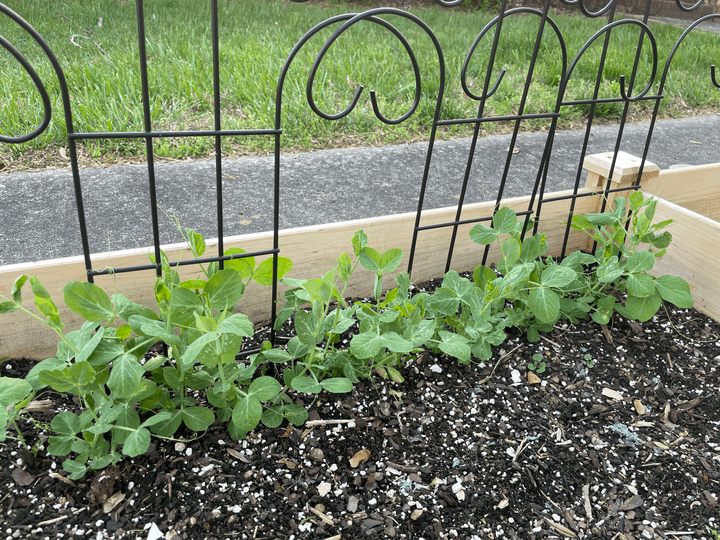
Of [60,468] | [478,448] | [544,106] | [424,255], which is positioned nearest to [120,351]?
[60,468]

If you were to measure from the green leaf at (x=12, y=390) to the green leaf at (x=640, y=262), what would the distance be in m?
1.31

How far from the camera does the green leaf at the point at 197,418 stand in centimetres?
103

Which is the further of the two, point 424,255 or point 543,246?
point 424,255

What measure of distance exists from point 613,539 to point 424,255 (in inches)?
32.5

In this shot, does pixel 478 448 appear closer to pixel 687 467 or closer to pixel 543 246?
pixel 687 467

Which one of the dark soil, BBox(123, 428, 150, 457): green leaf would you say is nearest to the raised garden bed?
the dark soil

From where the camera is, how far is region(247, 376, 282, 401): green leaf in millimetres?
1032

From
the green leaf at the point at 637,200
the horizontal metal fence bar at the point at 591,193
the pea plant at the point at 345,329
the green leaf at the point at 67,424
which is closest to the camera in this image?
the green leaf at the point at 67,424

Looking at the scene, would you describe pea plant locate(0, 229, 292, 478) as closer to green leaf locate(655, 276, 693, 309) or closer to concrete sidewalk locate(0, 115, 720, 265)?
concrete sidewalk locate(0, 115, 720, 265)

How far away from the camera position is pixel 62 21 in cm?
411

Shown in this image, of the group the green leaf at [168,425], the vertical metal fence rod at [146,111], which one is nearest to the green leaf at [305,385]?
the green leaf at [168,425]

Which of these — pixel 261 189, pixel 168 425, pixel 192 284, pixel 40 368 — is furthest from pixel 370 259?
pixel 261 189

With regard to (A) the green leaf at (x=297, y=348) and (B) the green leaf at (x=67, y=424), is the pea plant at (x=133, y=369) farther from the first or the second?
(A) the green leaf at (x=297, y=348)

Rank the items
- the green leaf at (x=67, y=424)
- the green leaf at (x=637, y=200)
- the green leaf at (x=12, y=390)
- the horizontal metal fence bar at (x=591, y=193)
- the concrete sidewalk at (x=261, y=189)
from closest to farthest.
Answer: the green leaf at (x=12, y=390)
the green leaf at (x=67, y=424)
the green leaf at (x=637, y=200)
the horizontal metal fence bar at (x=591, y=193)
the concrete sidewalk at (x=261, y=189)
